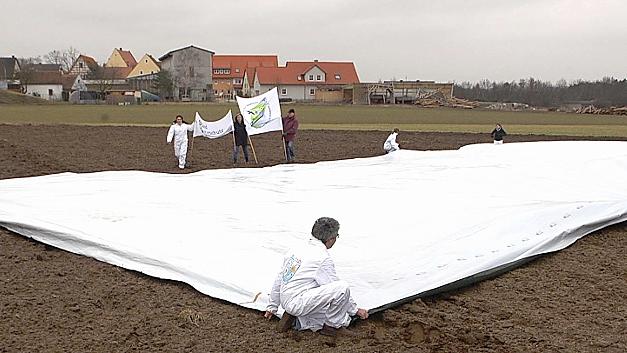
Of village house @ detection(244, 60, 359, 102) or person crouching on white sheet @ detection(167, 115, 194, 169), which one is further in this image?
village house @ detection(244, 60, 359, 102)

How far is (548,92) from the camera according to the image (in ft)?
231

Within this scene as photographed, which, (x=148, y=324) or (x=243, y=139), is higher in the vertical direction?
(x=243, y=139)

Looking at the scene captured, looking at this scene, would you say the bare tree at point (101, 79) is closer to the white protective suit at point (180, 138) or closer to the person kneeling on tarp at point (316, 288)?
the white protective suit at point (180, 138)

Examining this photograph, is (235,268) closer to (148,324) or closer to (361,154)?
(148,324)

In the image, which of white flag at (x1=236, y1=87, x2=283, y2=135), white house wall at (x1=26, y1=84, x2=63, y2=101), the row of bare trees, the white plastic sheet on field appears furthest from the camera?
white house wall at (x1=26, y1=84, x2=63, y2=101)

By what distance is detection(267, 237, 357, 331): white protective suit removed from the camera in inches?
190

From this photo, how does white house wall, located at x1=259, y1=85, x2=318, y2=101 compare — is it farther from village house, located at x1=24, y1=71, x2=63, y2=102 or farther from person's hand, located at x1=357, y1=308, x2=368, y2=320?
person's hand, located at x1=357, y1=308, x2=368, y2=320

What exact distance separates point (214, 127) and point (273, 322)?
13.7m

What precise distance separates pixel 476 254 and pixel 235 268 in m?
2.43

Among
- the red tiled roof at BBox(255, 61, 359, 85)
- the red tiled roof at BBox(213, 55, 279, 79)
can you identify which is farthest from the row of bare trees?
the red tiled roof at BBox(213, 55, 279, 79)

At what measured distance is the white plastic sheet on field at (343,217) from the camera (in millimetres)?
6250

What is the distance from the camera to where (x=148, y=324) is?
17.7 ft

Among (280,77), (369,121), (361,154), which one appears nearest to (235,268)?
(361,154)

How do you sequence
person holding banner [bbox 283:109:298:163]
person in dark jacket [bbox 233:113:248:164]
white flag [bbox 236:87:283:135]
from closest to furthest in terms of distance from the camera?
white flag [bbox 236:87:283:135]
person in dark jacket [bbox 233:113:248:164]
person holding banner [bbox 283:109:298:163]
